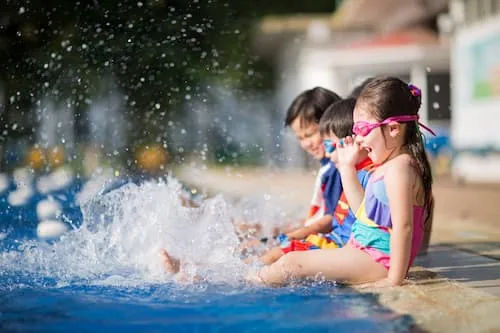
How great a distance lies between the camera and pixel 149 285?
10.0ft

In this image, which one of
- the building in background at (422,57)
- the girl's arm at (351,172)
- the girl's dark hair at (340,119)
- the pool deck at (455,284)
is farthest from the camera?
the building in background at (422,57)

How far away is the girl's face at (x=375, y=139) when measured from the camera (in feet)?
9.66

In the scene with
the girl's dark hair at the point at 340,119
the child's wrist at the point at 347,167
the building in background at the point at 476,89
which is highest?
the building in background at the point at 476,89

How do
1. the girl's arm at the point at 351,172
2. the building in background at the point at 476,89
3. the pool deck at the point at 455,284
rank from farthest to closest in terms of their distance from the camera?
the building in background at the point at 476,89, the girl's arm at the point at 351,172, the pool deck at the point at 455,284

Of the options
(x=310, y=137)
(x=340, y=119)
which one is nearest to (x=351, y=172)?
(x=340, y=119)

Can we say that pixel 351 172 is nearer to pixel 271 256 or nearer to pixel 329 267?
pixel 329 267

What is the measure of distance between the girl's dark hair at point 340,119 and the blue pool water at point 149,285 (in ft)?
2.71

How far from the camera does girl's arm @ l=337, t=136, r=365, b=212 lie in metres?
3.14

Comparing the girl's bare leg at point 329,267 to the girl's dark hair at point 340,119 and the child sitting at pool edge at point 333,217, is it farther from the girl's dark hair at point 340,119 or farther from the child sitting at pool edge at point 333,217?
the girl's dark hair at point 340,119

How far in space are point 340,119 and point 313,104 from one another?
1.99 ft

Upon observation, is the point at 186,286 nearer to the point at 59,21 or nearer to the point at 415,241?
the point at 415,241

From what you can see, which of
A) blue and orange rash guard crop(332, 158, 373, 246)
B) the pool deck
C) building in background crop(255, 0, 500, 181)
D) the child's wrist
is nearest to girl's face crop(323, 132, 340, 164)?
blue and orange rash guard crop(332, 158, 373, 246)

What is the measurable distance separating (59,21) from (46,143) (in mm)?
3037

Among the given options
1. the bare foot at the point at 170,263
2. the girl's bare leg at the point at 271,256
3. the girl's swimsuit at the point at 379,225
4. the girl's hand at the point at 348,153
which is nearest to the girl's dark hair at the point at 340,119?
the girl's hand at the point at 348,153
